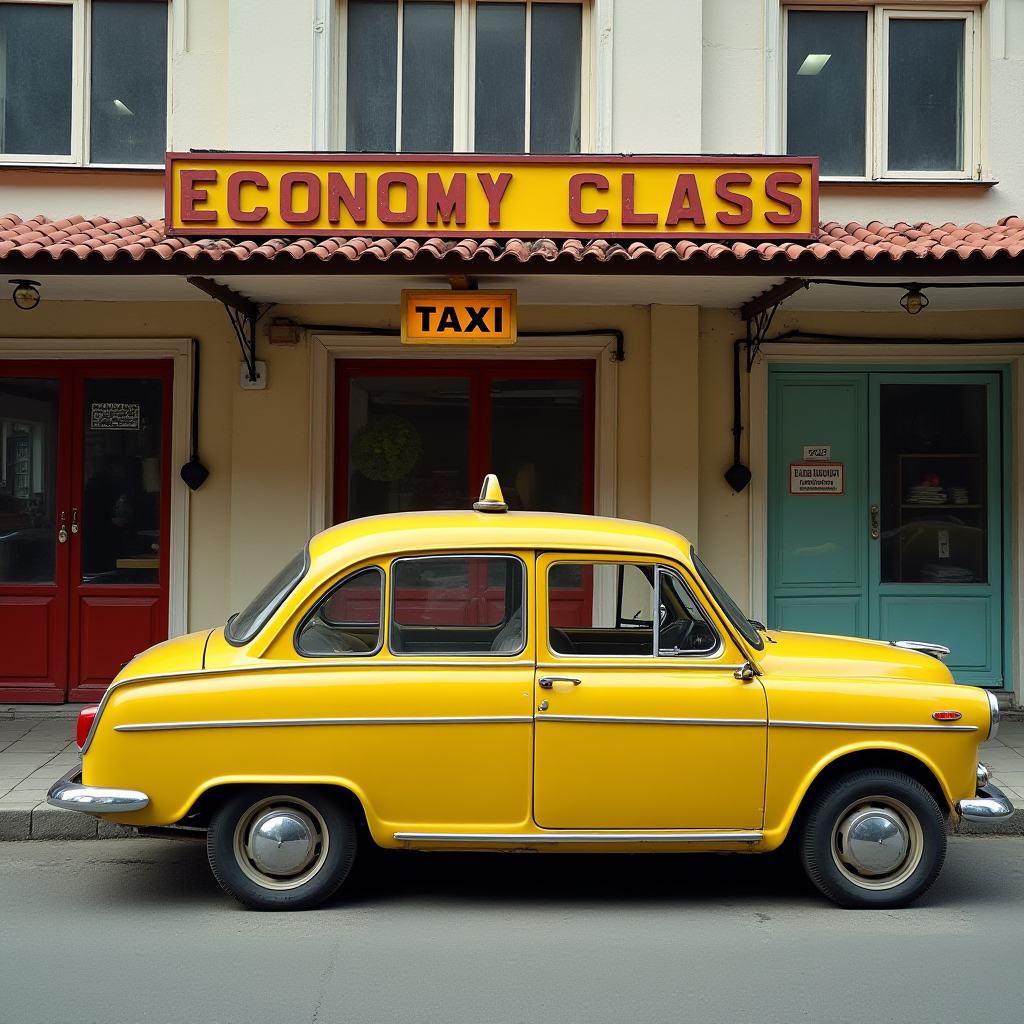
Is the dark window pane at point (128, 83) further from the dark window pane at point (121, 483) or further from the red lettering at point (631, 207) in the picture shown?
the red lettering at point (631, 207)

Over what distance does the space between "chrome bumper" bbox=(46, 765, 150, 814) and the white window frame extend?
7.59 m

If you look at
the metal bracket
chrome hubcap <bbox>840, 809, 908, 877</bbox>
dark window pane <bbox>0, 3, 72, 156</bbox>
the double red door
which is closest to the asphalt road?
chrome hubcap <bbox>840, 809, 908, 877</bbox>

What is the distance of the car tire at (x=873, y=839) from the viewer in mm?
4992

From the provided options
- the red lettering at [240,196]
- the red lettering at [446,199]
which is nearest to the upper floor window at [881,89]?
the red lettering at [446,199]

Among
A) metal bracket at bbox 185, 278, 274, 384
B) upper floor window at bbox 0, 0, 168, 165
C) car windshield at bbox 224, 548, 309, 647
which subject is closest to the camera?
car windshield at bbox 224, 548, 309, 647

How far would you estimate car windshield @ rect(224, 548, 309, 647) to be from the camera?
5105 millimetres

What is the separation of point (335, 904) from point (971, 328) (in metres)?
6.94

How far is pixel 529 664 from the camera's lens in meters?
4.97

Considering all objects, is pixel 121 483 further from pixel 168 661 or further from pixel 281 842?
pixel 281 842

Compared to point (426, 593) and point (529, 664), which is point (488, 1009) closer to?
point (529, 664)

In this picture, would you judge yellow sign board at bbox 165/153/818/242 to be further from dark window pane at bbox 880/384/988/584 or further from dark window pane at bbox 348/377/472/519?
dark window pane at bbox 880/384/988/584

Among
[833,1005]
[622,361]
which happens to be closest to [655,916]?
[833,1005]

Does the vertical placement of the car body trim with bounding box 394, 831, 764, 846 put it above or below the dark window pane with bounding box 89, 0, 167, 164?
below

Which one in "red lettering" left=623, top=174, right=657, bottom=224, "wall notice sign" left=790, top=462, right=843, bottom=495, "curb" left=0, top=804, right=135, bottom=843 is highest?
"red lettering" left=623, top=174, right=657, bottom=224
